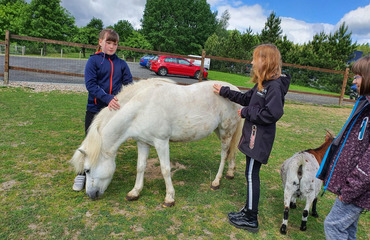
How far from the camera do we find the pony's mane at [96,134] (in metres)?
2.64

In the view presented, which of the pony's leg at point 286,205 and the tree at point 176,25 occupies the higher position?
the tree at point 176,25

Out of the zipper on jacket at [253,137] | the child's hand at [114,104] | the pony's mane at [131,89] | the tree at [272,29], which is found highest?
the tree at [272,29]

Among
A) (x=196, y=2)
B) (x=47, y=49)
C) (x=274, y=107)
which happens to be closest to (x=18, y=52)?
(x=47, y=49)

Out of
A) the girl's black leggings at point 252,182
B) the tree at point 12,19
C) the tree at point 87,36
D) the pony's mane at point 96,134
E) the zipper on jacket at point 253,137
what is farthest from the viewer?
the tree at point 87,36

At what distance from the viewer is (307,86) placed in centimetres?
2006

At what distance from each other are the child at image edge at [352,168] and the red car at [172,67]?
14.8m

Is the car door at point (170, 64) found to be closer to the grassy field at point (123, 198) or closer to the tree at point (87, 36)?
the grassy field at point (123, 198)

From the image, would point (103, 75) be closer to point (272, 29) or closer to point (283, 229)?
point (283, 229)

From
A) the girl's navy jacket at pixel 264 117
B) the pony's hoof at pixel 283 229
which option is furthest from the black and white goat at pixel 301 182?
the girl's navy jacket at pixel 264 117

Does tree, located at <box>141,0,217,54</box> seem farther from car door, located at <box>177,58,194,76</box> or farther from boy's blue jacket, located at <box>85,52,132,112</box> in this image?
boy's blue jacket, located at <box>85,52,132,112</box>

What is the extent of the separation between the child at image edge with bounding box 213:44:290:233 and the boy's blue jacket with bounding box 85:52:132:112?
1632 millimetres

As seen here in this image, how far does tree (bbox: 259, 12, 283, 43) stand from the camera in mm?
33500

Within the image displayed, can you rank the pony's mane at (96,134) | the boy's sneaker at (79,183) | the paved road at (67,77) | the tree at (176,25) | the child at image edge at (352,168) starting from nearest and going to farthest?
1. the child at image edge at (352,168)
2. the pony's mane at (96,134)
3. the boy's sneaker at (79,183)
4. the paved road at (67,77)
5. the tree at (176,25)

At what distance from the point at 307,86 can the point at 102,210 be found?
21.1 m
